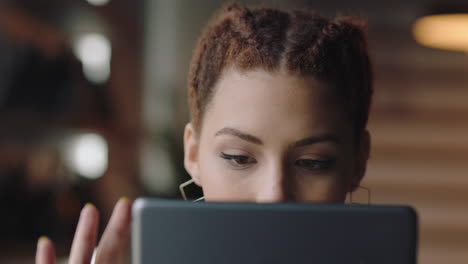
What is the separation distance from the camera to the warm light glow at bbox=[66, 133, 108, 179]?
5.82 ft

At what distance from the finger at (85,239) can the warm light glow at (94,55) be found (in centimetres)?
118

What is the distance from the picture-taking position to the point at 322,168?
25.2 inches

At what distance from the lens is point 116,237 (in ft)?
1.93

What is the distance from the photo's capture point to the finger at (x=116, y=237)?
0.58 metres

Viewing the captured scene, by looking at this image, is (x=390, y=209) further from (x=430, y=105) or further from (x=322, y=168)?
(x=430, y=105)

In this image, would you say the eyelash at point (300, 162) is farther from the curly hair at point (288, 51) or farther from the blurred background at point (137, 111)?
the blurred background at point (137, 111)

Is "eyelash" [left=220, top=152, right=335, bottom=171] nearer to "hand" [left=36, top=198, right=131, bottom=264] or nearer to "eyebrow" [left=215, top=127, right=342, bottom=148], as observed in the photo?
"eyebrow" [left=215, top=127, right=342, bottom=148]

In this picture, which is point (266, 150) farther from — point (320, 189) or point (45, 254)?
point (45, 254)

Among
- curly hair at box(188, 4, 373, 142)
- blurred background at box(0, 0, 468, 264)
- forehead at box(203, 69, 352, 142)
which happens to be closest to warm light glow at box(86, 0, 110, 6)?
blurred background at box(0, 0, 468, 264)

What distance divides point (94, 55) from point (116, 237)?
1356 mm

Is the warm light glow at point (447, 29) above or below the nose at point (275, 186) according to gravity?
above

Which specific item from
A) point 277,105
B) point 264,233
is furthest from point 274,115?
point 264,233

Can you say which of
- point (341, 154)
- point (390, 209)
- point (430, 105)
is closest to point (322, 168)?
point (341, 154)

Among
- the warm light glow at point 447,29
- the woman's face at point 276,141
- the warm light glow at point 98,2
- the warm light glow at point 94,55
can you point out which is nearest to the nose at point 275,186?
the woman's face at point 276,141
